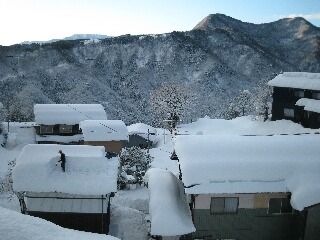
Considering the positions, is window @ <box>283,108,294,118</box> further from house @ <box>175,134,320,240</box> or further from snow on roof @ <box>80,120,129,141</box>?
house @ <box>175,134,320,240</box>

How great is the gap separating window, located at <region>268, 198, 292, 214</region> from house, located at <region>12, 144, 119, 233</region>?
7.82m

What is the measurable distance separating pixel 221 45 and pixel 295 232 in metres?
86.0

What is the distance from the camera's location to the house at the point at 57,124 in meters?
36.0

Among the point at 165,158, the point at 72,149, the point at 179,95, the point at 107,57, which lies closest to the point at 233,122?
the point at 179,95

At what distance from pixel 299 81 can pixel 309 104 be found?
428cm

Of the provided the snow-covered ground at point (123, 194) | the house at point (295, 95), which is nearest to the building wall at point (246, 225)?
the snow-covered ground at point (123, 194)

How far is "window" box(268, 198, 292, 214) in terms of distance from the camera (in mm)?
15727

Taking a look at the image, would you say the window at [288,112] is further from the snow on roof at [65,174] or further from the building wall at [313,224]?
the snow on roof at [65,174]

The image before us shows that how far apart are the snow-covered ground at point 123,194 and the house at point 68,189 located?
140 cm

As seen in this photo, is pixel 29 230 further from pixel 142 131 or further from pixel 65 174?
pixel 142 131

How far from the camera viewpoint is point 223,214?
51.2ft

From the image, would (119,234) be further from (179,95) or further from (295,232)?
(179,95)

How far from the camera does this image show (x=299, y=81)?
41906 mm

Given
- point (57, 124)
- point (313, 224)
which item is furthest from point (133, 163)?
point (313, 224)
